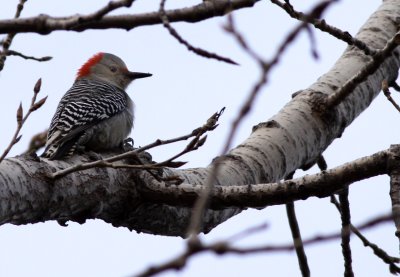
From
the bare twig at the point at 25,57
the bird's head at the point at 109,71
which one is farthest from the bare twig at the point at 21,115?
the bird's head at the point at 109,71

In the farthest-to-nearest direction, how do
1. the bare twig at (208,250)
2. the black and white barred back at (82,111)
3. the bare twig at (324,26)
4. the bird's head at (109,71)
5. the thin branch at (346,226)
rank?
1. the bird's head at (109,71)
2. the black and white barred back at (82,111)
3. the thin branch at (346,226)
4. the bare twig at (324,26)
5. the bare twig at (208,250)

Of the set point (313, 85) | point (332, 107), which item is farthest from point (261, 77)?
point (313, 85)

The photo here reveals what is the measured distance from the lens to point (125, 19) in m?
2.13

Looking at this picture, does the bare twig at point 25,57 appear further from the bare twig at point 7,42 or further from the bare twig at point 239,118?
the bare twig at point 239,118

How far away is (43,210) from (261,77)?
2.27m

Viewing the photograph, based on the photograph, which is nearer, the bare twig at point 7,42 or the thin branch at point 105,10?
the thin branch at point 105,10

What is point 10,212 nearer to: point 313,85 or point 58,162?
point 58,162

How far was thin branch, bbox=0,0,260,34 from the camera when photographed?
210cm

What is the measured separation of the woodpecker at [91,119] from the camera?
548 cm

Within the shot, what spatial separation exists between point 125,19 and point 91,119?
427 cm

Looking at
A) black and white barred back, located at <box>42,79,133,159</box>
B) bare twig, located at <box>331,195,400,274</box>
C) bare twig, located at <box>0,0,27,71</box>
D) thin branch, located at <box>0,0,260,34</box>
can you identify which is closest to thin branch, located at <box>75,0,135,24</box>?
thin branch, located at <box>0,0,260,34</box>

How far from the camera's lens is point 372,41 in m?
5.46

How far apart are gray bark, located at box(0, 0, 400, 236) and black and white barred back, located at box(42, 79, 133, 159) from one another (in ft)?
3.14

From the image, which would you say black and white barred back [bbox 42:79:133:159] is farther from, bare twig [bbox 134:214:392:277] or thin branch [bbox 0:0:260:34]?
bare twig [bbox 134:214:392:277]
